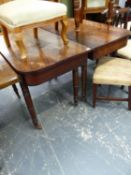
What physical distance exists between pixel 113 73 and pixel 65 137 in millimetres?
672

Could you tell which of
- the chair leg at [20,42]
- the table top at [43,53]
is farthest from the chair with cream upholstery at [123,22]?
the chair leg at [20,42]

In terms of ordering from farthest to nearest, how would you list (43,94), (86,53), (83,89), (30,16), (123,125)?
(43,94) < (83,89) < (123,125) < (86,53) < (30,16)

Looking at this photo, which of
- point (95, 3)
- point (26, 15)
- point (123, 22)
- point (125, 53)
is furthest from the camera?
point (95, 3)

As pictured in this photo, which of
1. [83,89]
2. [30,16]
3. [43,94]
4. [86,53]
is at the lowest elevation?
[43,94]

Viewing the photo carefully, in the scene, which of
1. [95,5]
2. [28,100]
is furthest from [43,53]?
[95,5]

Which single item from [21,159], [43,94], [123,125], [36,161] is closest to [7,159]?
[21,159]

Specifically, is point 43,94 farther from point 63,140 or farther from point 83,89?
point 63,140

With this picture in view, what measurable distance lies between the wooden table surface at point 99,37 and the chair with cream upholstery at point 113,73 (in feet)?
0.43

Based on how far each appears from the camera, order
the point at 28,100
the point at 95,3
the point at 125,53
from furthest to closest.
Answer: the point at 95,3
the point at 125,53
the point at 28,100

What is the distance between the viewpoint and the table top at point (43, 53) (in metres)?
1.25

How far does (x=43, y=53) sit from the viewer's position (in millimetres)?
1403

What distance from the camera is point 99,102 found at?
1.81m

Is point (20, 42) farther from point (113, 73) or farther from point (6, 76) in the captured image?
point (113, 73)

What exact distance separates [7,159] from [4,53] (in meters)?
0.82
